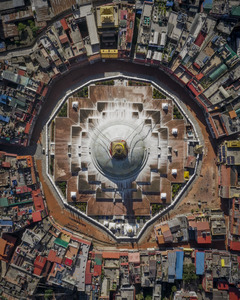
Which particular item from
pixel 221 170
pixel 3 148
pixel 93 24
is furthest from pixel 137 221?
pixel 93 24

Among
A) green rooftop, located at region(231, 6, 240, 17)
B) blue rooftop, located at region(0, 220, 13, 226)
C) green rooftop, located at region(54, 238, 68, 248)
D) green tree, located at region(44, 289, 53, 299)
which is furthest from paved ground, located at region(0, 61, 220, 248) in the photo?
green rooftop, located at region(231, 6, 240, 17)

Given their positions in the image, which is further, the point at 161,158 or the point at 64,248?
the point at 161,158

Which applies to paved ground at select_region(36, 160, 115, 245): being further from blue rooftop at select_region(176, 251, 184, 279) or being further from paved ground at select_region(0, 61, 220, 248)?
blue rooftop at select_region(176, 251, 184, 279)

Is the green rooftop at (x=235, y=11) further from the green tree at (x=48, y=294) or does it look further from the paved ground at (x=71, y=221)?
the green tree at (x=48, y=294)

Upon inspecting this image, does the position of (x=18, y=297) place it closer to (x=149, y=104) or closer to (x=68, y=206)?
(x=68, y=206)

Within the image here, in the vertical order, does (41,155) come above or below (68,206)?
above

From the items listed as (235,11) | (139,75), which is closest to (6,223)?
(139,75)

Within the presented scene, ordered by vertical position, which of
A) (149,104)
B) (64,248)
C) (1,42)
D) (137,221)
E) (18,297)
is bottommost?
(18,297)

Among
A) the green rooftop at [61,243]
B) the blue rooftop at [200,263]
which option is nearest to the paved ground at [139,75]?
the green rooftop at [61,243]

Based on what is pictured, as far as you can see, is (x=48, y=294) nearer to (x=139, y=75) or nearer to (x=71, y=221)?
(x=71, y=221)

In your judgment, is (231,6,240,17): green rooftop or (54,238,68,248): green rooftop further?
(231,6,240,17): green rooftop
